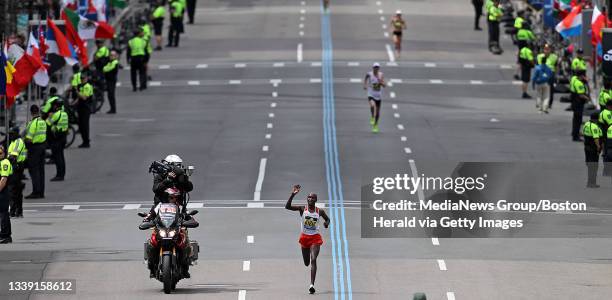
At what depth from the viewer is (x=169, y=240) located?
2652 cm

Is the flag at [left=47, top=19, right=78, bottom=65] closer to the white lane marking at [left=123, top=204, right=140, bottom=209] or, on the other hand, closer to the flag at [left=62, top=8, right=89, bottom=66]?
the flag at [left=62, top=8, right=89, bottom=66]

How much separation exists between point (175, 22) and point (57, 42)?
68.1 ft

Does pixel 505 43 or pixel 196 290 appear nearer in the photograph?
pixel 196 290

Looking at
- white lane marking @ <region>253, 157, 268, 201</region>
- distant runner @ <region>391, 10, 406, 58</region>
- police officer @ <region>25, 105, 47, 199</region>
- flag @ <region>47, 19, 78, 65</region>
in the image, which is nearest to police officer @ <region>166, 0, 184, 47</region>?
distant runner @ <region>391, 10, 406, 58</region>

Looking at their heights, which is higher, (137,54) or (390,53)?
(137,54)

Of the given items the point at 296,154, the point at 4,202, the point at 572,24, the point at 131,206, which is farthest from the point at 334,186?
the point at 572,24

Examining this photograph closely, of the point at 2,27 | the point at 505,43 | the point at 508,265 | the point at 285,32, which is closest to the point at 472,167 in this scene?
the point at 508,265

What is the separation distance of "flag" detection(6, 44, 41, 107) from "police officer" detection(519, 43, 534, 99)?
711 inches

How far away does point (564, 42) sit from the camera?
205ft

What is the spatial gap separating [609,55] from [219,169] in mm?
9120

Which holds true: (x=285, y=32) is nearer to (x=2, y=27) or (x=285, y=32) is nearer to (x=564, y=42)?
(x=564, y=42)

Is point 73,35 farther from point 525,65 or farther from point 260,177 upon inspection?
point 525,65

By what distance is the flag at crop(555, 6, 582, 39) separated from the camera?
167 feet

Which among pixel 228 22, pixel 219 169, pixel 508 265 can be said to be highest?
pixel 508 265
